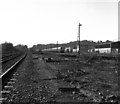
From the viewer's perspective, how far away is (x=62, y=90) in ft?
31.4

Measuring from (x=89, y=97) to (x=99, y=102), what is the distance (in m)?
0.98

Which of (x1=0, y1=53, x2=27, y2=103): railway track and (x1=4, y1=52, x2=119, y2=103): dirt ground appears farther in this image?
(x1=0, y1=53, x2=27, y2=103): railway track

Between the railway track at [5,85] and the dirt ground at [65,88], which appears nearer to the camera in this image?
the dirt ground at [65,88]

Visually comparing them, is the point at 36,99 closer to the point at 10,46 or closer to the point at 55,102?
the point at 55,102

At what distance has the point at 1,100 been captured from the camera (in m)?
7.05

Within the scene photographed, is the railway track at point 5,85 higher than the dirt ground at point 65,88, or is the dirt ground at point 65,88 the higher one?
the railway track at point 5,85

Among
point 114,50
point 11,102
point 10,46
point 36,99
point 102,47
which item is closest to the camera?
point 11,102

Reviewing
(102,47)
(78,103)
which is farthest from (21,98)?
(102,47)

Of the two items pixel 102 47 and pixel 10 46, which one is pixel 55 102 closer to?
pixel 102 47

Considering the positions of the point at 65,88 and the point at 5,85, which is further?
the point at 5,85

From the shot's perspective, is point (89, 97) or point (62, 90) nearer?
point (89, 97)

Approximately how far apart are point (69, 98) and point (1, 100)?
8.15 ft

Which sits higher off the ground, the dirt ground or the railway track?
the railway track

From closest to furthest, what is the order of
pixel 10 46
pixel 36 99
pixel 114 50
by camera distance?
pixel 36 99
pixel 114 50
pixel 10 46
